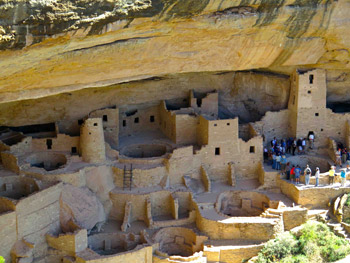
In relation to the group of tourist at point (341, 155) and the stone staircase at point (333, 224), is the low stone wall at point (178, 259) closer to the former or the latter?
the stone staircase at point (333, 224)

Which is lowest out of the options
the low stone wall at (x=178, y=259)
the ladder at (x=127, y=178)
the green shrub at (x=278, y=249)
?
the low stone wall at (x=178, y=259)

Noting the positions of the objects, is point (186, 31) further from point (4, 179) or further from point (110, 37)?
point (4, 179)

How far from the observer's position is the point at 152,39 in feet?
49.0

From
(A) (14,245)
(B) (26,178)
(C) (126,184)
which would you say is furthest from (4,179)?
(C) (126,184)

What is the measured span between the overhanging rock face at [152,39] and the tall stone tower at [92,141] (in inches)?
72.5

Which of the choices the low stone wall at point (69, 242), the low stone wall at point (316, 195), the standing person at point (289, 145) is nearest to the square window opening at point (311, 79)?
the standing person at point (289, 145)

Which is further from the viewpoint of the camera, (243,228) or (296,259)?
(243,228)

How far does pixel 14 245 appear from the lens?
1486cm

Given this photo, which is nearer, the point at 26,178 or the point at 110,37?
the point at 110,37

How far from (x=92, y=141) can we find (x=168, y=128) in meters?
3.27

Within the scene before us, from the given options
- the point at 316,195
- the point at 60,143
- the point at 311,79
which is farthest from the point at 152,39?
the point at 316,195

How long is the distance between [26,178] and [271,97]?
9.21m

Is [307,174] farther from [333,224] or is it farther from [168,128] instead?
[168,128]

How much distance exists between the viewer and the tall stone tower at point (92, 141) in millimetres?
17641
